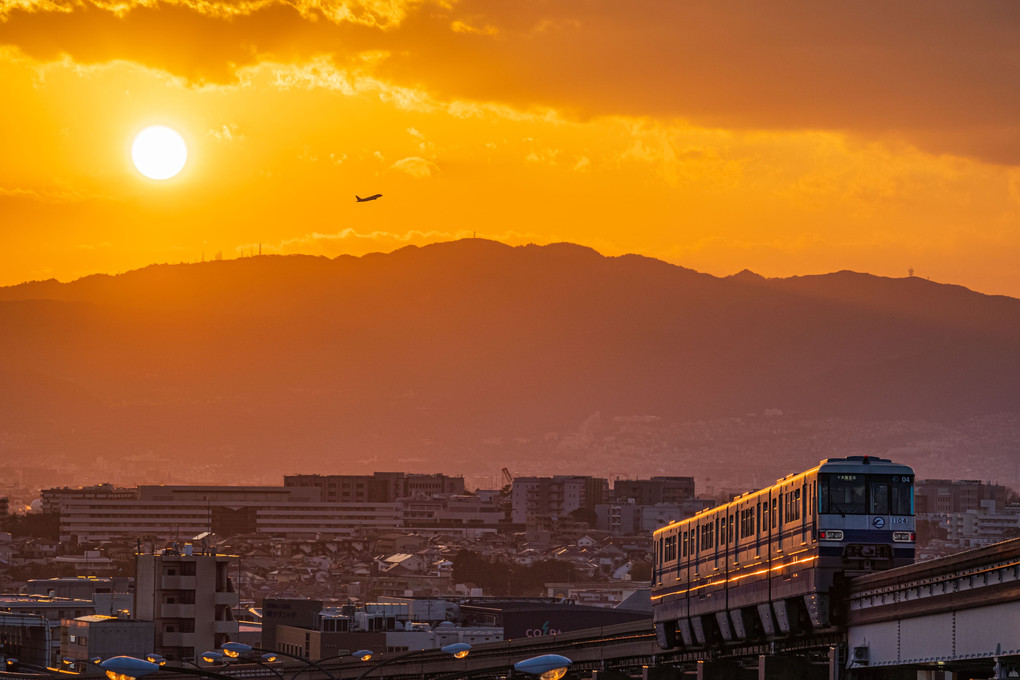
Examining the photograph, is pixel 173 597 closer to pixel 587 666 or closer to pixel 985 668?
pixel 587 666

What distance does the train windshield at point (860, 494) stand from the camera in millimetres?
67750

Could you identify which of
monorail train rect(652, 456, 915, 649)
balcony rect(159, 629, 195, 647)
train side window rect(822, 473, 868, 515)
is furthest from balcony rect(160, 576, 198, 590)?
train side window rect(822, 473, 868, 515)

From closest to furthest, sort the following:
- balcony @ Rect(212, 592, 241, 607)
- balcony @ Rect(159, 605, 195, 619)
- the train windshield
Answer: the train windshield, balcony @ Rect(159, 605, 195, 619), balcony @ Rect(212, 592, 241, 607)

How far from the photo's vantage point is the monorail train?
67.3m

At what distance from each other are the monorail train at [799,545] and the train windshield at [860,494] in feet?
0.11

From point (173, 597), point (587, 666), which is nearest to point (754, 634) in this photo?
point (587, 666)

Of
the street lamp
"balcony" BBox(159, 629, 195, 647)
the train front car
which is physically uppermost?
the train front car

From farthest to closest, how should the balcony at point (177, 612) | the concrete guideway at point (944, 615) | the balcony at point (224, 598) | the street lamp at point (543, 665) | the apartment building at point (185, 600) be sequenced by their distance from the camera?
1. the balcony at point (224, 598)
2. the balcony at point (177, 612)
3. the apartment building at point (185, 600)
4. the street lamp at point (543, 665)
5. the concrete guideway at point (944, 615)

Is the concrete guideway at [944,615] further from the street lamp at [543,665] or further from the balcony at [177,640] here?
the balcony at [177,640]

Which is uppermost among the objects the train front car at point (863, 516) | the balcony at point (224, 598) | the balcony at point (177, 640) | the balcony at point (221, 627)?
the train front car at point (863, 516)

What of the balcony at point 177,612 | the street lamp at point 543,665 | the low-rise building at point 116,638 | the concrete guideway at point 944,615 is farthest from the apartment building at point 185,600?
the street lamp at point 543,665

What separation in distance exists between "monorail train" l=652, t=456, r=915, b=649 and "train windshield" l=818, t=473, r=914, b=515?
34 millimetres

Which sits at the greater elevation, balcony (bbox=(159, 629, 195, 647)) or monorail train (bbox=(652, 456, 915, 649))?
monorail train (bbox=(652, 456, 915, 649))

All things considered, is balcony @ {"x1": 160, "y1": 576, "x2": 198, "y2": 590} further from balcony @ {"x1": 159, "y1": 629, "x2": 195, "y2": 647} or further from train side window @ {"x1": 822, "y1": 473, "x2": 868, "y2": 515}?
train side window @ {"x1": 822, "y1": 473, "x2": 868, "y2": 515}
